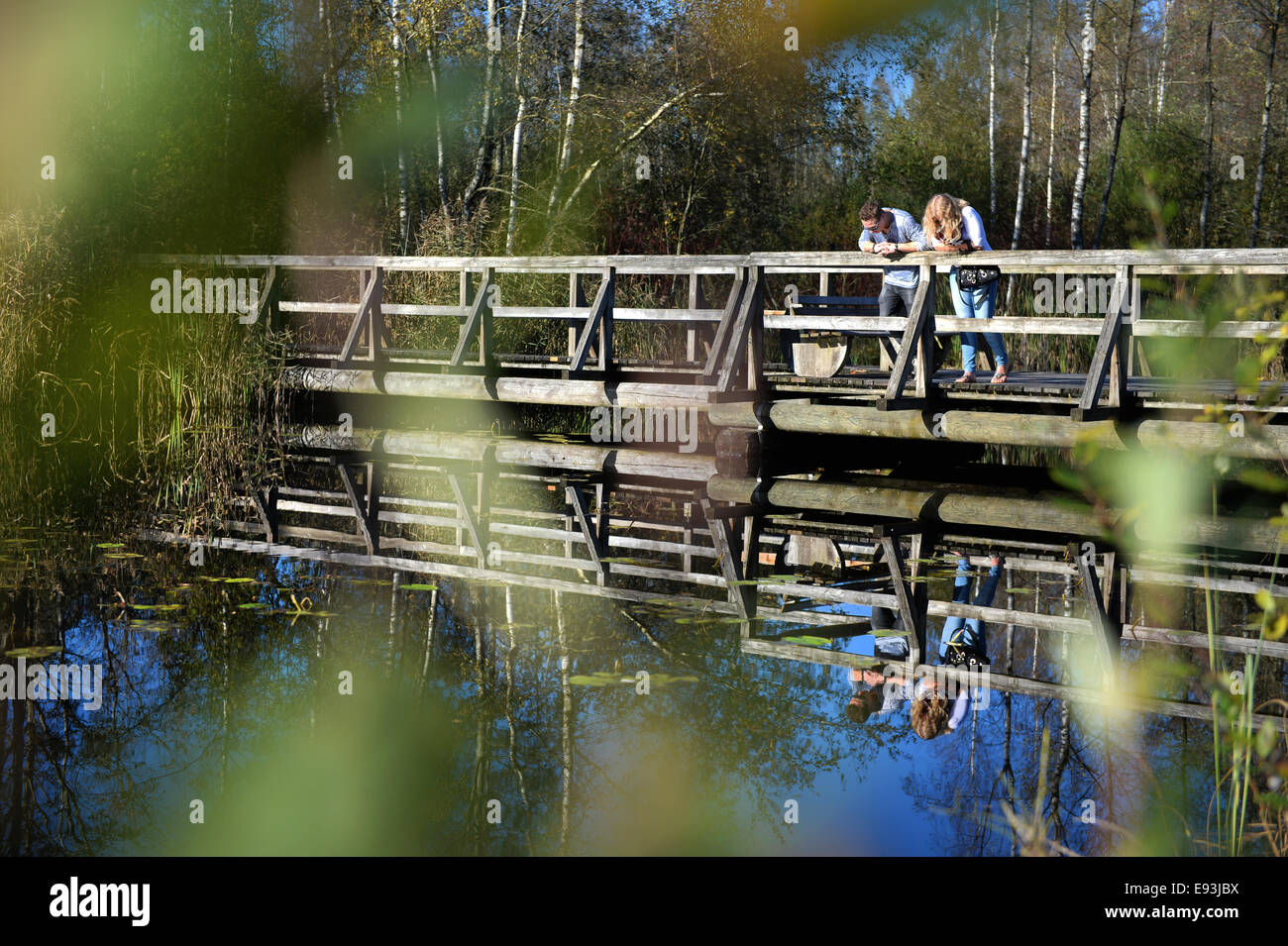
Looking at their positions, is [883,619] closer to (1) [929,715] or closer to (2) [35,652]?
(1) [929,715]

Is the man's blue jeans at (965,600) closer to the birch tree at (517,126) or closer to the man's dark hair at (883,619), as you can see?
the man's dark hair at (883,619)

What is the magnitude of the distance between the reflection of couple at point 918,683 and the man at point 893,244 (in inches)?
160

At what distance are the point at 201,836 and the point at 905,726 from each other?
237cm

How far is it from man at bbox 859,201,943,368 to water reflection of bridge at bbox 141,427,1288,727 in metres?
1.37

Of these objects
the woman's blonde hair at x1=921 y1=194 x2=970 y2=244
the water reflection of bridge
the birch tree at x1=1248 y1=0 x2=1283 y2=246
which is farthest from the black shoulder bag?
the birch tree at x1=1248 y1=0 x2=1283 y2=246

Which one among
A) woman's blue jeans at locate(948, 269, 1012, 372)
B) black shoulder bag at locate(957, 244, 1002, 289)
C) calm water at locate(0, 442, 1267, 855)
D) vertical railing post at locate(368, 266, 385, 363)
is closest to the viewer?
calm water at locate(0, 442, 1267, 855)

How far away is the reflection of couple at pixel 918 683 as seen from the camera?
5.25m

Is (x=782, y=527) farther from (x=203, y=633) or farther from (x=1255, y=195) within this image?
(x=1255, y=195)

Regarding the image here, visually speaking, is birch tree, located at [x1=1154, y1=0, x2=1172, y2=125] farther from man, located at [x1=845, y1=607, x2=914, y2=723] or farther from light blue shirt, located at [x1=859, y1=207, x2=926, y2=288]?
man, located at [x1=845, y1=607, x2=914, y2=723]

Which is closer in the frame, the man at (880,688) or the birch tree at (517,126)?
the man at (880,688)

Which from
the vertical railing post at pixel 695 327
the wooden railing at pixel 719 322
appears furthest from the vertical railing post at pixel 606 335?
the vertical railing post at pixel 695 327

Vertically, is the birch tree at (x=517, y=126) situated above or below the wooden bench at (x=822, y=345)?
above

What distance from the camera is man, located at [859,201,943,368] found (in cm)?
1070

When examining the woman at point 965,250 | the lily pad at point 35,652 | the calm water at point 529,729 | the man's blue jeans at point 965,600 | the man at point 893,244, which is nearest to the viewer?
the calm water at point 529,729
